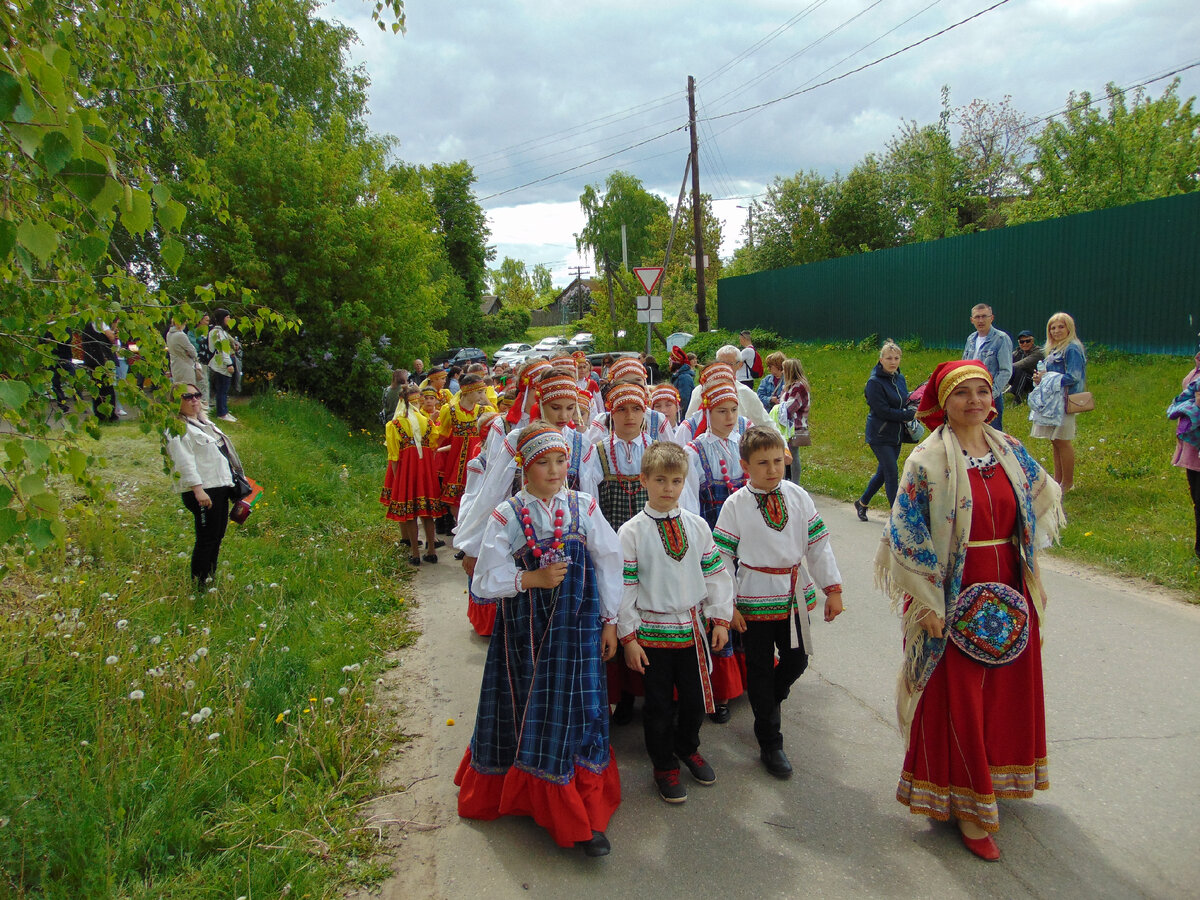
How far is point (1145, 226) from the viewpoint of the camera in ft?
42.4

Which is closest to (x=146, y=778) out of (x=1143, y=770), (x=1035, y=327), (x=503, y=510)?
(x=503, y=510)

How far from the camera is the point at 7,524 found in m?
1.81

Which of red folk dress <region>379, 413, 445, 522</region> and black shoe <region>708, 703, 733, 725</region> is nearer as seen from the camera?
black shoe <region>708, 703, 733, 725</region>

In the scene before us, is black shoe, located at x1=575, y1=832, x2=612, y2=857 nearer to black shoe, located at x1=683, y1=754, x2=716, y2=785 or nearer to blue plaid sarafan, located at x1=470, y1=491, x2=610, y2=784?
blue plaid sarafan, located at x1=470, y1=491, x2=610, y2=784

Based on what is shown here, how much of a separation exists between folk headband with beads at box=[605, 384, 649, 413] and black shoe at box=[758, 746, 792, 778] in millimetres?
2239

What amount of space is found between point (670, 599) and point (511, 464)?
4.16 feet

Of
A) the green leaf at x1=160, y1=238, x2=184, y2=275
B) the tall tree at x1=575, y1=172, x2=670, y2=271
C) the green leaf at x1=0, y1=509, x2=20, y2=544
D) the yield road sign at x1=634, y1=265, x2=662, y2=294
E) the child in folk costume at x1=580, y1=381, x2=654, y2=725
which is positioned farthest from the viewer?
the tall tree at x1=575, y1=172, x2=670, y2=271

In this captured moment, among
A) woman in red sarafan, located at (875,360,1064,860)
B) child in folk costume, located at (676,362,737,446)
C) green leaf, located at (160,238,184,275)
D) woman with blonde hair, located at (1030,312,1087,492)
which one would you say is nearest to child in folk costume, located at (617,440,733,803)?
woman in red sarafan, located at (875,360,1064,860)

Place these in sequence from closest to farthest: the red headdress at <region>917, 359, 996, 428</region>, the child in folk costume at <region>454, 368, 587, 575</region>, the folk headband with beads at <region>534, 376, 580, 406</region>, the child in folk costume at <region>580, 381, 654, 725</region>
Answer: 1. the red headdress at <region>917, 359, 996, 428</region>
2. the child in folk costume at <region>454, 368, 587, 575</region>
3. the folk headband with beads at <region>534, 376, 580, 406</region>
4. the child in folk costume at <region>580, 381, 654, 725</region>

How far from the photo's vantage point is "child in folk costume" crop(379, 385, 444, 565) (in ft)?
26.7

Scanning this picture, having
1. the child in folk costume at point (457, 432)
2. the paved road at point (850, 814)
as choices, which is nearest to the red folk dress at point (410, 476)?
the child in folk costume at point (457, 432)

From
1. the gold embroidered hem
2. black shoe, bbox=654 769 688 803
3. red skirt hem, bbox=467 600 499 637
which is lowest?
black shoe, bbox=654 769 688 803

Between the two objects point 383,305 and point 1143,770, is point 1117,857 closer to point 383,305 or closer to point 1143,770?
point 1143,770

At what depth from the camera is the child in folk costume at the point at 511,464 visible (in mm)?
4164
